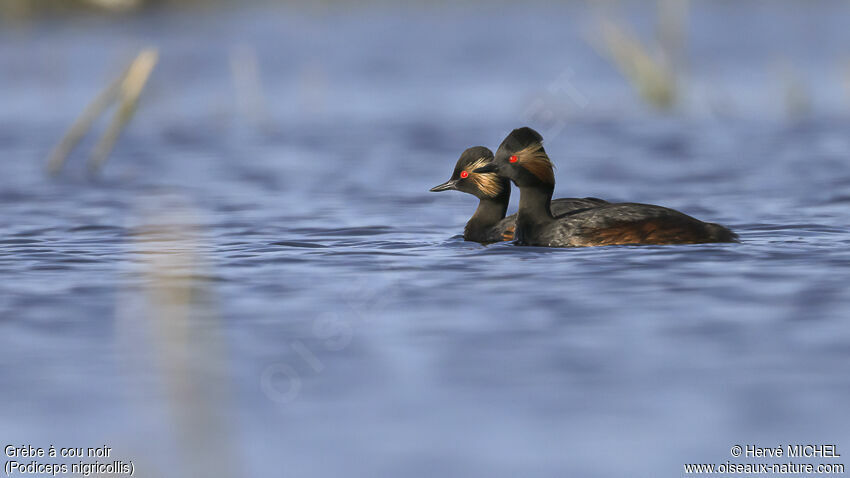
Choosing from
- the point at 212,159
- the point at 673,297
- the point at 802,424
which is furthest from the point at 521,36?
the point at 802,424

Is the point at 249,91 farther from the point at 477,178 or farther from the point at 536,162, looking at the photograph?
the point at 536,162

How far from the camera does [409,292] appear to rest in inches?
392

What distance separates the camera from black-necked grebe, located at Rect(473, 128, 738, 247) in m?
11.5

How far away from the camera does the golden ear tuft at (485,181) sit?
1328cm

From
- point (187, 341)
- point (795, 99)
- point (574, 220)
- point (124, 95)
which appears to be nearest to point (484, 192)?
point (574, 220)

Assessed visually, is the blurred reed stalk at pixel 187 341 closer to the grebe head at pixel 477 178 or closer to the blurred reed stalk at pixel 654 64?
the grebe head at pixel 477 178

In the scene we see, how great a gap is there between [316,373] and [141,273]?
156 inches

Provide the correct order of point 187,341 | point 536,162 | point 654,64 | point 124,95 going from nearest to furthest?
1. point 187,341
2. point 536,162
3. point 124,95
4. point 654,64

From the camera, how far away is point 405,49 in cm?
4353

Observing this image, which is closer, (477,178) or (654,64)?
(477,178)

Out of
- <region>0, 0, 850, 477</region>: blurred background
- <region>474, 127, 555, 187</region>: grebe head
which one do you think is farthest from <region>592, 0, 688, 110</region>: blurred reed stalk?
<region>474, 127, 555, 187</region>: grebe head

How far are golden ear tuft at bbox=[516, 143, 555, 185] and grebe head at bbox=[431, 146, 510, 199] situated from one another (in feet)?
3.12

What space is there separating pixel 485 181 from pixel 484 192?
11 cm

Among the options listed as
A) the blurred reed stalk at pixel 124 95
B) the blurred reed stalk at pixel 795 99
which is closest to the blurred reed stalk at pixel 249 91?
the blurred reed stalk at pixel 124 95
